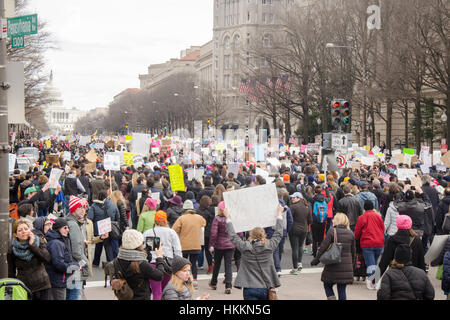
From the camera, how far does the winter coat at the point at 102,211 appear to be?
38.1 feet

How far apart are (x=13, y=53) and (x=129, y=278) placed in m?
35.0

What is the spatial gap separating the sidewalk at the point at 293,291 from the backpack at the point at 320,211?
4.44ft

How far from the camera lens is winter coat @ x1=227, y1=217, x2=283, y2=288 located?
24.3 feet

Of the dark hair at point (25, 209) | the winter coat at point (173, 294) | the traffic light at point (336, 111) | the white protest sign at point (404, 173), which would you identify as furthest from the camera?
the traffic light at point (336, 111)

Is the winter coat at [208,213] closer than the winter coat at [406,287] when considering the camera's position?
No

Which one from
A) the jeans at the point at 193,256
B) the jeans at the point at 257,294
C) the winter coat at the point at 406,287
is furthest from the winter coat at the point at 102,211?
the winter coat at the point at 406,287

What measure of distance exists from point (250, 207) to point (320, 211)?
5501 mm

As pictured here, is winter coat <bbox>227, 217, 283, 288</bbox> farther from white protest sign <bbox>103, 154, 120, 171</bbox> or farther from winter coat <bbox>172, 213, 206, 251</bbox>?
white protest sign <bbox>103, 154, 120, 171</bbox>

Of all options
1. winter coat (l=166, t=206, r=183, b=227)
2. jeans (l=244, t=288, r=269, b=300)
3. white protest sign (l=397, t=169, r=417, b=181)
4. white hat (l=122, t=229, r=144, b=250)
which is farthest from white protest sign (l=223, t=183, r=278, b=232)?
white protest sign (l=397, t=169, r=417, b=181)

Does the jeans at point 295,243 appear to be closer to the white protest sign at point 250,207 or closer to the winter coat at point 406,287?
the white protest sign at point 250,207

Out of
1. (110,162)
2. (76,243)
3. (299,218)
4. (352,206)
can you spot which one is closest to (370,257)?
(352,206)

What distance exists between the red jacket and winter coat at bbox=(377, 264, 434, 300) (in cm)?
437

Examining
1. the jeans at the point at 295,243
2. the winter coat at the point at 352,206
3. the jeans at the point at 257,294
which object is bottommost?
the jeans at the point at 295,243

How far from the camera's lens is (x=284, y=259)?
13.8 meters
